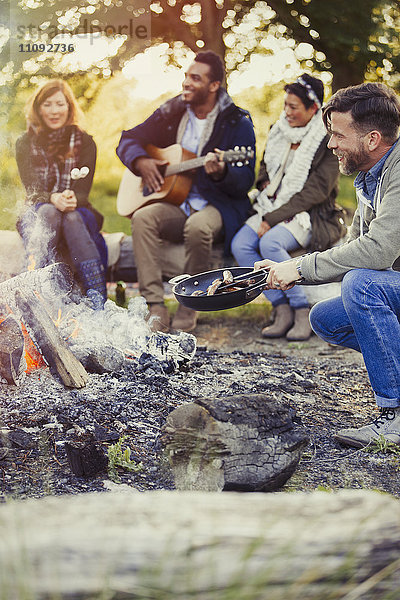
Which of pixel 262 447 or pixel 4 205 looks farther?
pixel 4 205

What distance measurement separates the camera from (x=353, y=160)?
11.0ft

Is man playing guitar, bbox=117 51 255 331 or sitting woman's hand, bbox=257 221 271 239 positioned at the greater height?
man playing guitar, bbox=117 51 255 331

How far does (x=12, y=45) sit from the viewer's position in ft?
23.5

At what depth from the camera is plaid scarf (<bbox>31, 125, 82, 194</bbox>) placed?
6211mm

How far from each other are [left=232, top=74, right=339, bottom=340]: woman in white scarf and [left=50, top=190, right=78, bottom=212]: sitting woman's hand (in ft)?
4.77

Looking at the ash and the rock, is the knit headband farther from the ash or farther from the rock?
the rock

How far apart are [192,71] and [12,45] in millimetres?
2166

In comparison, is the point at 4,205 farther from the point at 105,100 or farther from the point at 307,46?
the point at 307,46

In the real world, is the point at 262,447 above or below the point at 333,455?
above

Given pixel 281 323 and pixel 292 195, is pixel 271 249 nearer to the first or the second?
pixel 292 195

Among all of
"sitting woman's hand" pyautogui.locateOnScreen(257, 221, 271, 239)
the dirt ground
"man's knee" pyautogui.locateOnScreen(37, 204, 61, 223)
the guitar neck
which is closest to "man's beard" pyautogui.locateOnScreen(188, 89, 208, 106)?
the guitar neck

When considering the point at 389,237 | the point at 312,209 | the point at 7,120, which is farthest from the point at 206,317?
the point at 389,237

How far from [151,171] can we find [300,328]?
1.94 meters

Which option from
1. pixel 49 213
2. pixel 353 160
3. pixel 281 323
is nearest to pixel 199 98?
pixel 49 213
